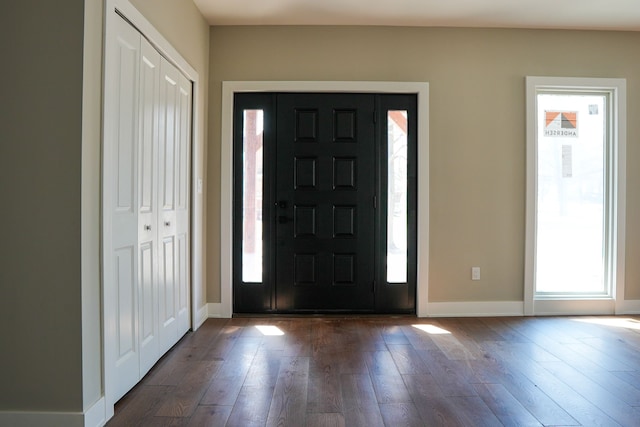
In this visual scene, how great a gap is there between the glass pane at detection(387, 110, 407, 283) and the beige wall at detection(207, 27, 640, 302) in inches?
9.8

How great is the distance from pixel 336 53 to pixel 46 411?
10.8 ft

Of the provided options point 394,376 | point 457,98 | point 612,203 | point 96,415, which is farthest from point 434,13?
point 96,415

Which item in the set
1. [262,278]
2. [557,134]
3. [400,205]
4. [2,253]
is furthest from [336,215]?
[2,253]

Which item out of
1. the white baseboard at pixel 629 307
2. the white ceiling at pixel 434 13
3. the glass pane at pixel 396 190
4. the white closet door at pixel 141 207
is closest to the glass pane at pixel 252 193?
the white closet door at pixel 141 207

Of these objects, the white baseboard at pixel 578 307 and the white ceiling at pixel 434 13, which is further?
the white baseboard at pixel 578 307

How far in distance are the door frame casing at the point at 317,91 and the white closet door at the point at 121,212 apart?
56.1 inches

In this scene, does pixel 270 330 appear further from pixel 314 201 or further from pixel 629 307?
pixel 629 307

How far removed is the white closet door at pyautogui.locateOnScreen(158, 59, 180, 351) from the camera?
278 cm

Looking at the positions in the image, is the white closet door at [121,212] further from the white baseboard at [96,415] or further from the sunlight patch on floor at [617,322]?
the sunlight patch on floor at [617,322]

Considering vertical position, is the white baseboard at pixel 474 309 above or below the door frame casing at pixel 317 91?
below

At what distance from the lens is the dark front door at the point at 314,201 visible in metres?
3.84

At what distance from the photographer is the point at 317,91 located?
381cm

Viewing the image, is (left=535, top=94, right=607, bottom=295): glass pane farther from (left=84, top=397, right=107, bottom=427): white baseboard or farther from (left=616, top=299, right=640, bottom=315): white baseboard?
(left=84, top=397, right=107, bottom=427): white baseboard

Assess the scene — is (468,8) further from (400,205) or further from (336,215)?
(336,215)
